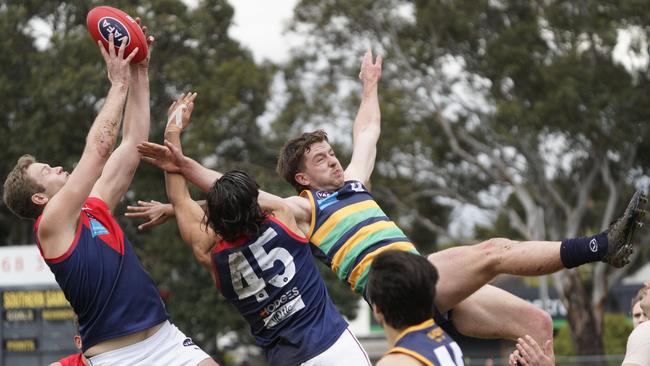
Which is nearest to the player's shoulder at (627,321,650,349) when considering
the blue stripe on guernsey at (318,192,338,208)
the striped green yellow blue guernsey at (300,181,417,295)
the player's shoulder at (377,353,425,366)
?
the striped green yellow blue guernsey at (300,181,417,295)

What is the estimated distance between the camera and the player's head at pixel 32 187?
611 centimetres

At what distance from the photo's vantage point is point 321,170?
682cm

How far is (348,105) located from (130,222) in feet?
23.5

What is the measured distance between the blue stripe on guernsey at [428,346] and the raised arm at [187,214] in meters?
1.93

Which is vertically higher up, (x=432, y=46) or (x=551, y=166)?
(x=432, y=46)

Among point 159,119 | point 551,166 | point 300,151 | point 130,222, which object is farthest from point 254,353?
point 300,151

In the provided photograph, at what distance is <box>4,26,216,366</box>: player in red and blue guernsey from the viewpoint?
19.2ft

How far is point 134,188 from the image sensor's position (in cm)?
3016

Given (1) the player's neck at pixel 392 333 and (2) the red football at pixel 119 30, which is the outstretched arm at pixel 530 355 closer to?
(1) the player's neck at pixel 392 333

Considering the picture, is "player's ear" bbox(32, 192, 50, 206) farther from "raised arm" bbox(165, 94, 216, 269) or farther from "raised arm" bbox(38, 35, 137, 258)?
"raised arm" bbox(165, 94, 216, 269)

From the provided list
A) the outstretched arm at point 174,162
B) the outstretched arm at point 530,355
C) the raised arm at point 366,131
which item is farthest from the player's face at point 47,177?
the outstretched arm at point 530,355

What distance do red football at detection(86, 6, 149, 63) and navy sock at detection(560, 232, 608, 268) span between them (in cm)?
280

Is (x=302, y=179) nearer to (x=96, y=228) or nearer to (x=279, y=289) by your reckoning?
(x=279, y=289)

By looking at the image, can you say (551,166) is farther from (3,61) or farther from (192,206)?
(192,206)
